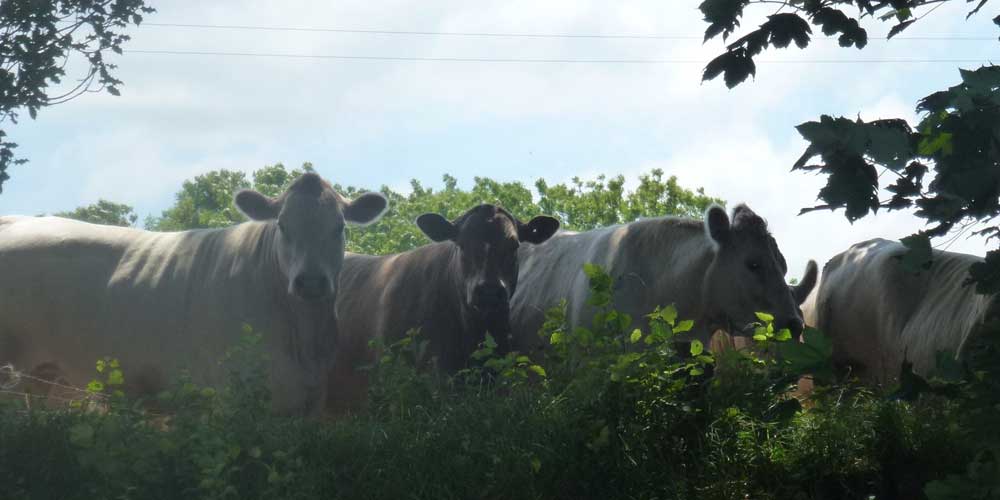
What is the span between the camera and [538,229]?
1078 cm

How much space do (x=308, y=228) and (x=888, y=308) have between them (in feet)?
16.6

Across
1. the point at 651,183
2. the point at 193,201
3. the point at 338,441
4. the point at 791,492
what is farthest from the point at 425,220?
the point at 193,201

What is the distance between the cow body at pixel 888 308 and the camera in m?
9.35

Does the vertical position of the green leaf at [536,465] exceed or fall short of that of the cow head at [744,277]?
it falls short

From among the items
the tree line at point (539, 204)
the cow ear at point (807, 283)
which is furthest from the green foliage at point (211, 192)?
the cow ear at point (807, 283)

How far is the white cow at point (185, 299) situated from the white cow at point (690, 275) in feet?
6.74

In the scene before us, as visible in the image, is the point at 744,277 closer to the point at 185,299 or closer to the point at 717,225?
the point at 717,225

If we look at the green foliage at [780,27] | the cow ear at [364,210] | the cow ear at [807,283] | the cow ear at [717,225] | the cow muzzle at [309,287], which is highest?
the green foliage at [780,27]

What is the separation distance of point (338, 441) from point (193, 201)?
46415mm

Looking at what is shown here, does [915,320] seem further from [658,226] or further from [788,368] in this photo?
[788,368]

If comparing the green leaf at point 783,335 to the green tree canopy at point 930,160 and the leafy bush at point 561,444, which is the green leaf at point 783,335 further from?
the green tree canopy at point 930,160

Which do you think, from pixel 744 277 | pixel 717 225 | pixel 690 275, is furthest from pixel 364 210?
pixel 744 277

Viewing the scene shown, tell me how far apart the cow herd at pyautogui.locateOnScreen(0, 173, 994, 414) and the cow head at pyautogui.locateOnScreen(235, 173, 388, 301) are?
2 centimetres

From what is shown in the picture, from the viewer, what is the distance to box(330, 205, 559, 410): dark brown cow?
377 inches
